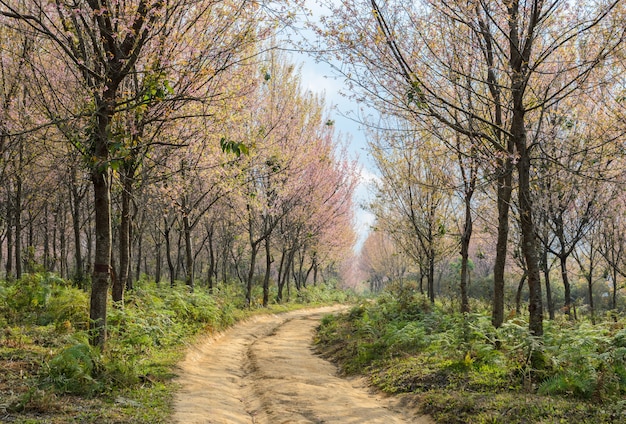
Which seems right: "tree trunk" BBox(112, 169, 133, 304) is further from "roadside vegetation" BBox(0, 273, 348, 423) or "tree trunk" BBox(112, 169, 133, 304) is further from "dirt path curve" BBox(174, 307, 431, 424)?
"dirt path curve" BBox(174, 307, 431, 424)

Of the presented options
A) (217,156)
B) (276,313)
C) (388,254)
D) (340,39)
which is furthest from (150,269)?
(340,39)

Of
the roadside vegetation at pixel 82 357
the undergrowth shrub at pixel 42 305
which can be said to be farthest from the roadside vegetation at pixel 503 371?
the undergrowth shrub at pixel 42 305

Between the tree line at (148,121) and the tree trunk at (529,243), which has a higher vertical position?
the tree line at (148,121)

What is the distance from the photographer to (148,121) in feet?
23.7

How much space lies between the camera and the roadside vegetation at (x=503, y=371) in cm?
572

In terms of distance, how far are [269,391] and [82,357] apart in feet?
9.92

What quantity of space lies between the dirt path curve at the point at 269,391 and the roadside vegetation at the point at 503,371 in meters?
0.58

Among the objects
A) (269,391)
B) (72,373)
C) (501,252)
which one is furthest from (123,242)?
(501,252)

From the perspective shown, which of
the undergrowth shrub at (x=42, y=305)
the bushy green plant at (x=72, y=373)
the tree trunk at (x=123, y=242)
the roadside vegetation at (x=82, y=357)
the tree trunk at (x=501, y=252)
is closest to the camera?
the roadside vegetation at (x=82, y=357)

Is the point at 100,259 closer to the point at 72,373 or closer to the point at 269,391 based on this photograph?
the point at 72,373

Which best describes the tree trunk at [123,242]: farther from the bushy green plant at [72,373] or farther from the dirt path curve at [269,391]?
the bushy green plant at [72,373]

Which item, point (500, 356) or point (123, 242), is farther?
point (123, 242)

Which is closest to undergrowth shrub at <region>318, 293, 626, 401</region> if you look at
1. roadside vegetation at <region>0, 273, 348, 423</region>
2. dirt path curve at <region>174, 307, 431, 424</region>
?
dirt path curve at <region>174, 307, 431, 424</region>

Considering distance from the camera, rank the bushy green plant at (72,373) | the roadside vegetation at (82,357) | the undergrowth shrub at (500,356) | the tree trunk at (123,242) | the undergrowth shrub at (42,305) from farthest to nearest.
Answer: the tree trunk at (123,242), the undergrowth shrub at (42,305), the undergrowth shrub at (500,356), the bushy green plant at (72,373), the roadside vegetation at (82,357)
